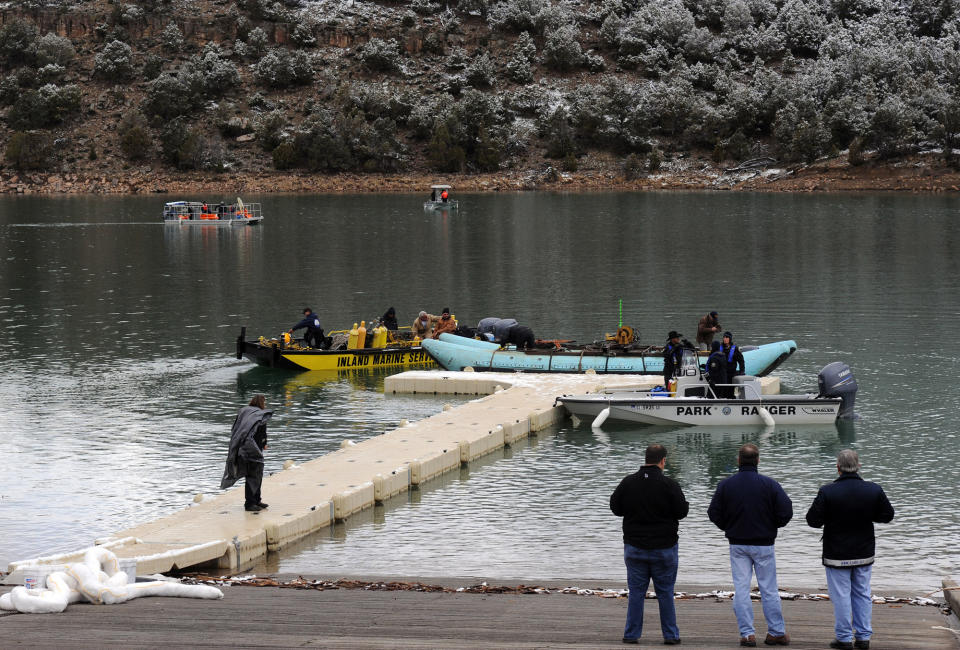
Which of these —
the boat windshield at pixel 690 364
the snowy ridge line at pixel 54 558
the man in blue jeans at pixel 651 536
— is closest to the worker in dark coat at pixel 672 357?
the boat windshield at pixel 690 364

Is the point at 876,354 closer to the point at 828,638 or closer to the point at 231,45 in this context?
the point at 828,638

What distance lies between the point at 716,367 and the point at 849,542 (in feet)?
62.7

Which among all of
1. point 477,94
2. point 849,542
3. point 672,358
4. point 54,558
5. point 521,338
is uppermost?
point 477,94

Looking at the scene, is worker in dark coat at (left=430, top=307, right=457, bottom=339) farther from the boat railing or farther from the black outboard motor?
the black outboard motor

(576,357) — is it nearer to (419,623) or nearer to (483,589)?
(483,589)

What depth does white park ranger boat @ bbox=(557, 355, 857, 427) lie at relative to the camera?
3250 centimetres

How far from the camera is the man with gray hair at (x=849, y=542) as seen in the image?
13.5m

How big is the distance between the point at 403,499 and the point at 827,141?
426 ft

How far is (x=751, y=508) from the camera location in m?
13.9

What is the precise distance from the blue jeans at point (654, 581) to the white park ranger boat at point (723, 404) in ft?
61.5

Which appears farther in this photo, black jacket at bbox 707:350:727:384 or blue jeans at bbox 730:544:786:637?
black jacket at bbox 707:350:727:384

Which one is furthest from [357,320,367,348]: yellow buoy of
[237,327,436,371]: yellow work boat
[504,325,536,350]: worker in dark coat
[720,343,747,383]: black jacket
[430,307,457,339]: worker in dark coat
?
[720,343,747,383]: black jacket

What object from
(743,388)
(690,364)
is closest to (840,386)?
(743,388)

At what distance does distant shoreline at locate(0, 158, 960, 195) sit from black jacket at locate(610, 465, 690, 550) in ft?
449
